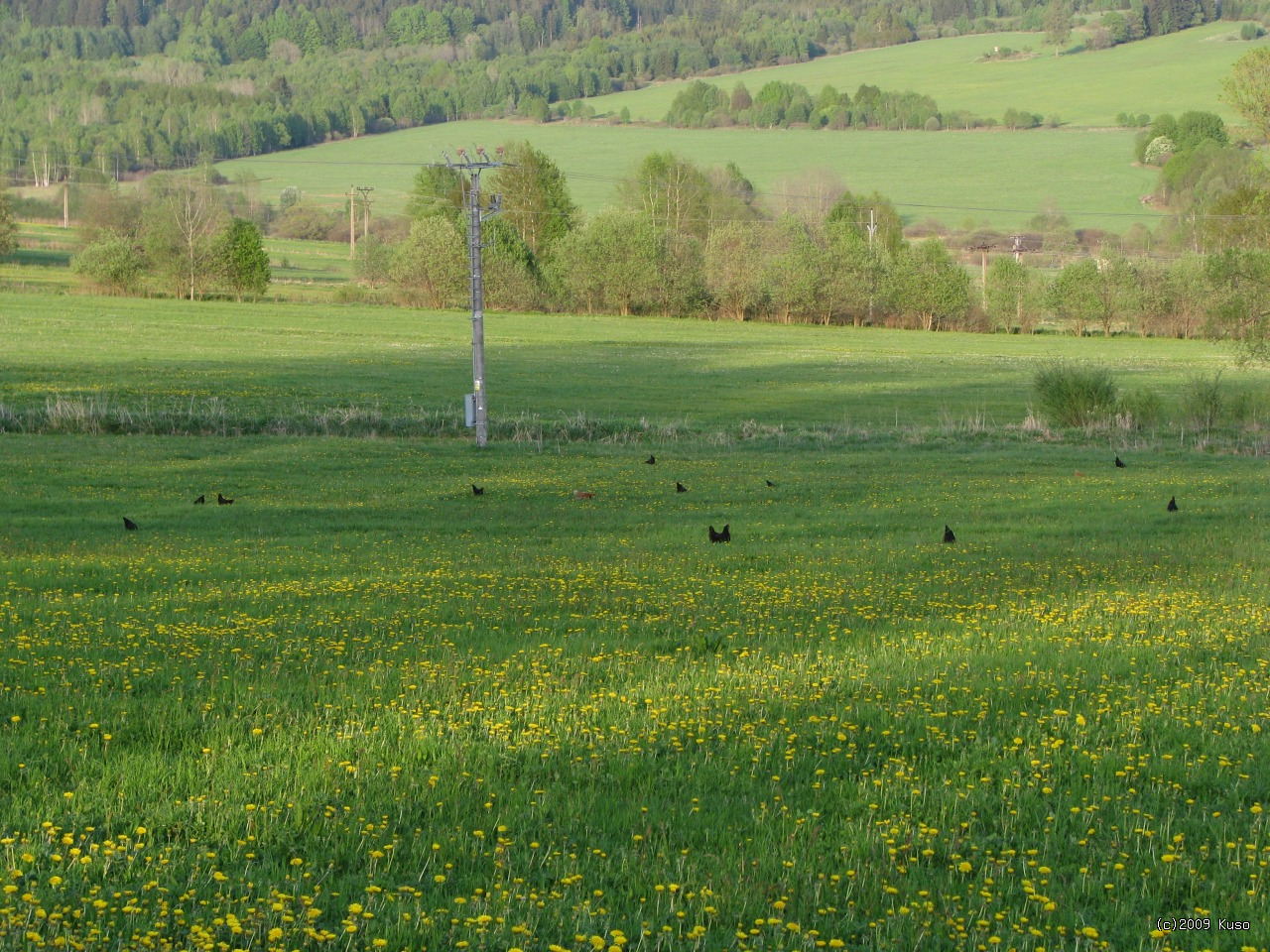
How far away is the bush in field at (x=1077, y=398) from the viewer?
45375mm

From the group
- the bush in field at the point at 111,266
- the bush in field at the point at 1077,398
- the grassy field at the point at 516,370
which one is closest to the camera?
the bush in field at the point at 1077,398

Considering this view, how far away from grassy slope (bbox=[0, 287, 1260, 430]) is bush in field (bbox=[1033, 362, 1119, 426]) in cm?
363

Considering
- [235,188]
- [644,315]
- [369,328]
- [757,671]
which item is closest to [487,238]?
[644,315]

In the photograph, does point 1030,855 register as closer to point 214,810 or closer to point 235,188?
point 214,810

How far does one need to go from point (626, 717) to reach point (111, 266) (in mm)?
108436

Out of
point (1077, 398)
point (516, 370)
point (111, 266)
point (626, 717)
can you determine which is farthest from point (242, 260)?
point (626, 717)

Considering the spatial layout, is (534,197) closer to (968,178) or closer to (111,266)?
(111,266)

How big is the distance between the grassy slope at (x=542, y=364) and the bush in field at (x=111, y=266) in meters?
8.85

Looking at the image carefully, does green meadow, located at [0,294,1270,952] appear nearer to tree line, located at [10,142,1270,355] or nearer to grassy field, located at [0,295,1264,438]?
grassy field, located at [0,295,1264,438]

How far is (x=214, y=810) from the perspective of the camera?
734 centimetres

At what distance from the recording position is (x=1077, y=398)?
150 feet

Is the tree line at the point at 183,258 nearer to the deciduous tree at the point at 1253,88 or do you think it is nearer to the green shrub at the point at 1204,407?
the deciduous tree at the point at 1253,88

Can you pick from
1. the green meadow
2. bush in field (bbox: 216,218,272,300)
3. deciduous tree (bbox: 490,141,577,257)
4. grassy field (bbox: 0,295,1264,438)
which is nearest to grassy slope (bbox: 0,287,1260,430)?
grassy field (bbox: 0,295,1264,438)

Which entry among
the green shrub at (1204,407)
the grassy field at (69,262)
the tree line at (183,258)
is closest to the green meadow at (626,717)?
the green shrub at (1204,407)
